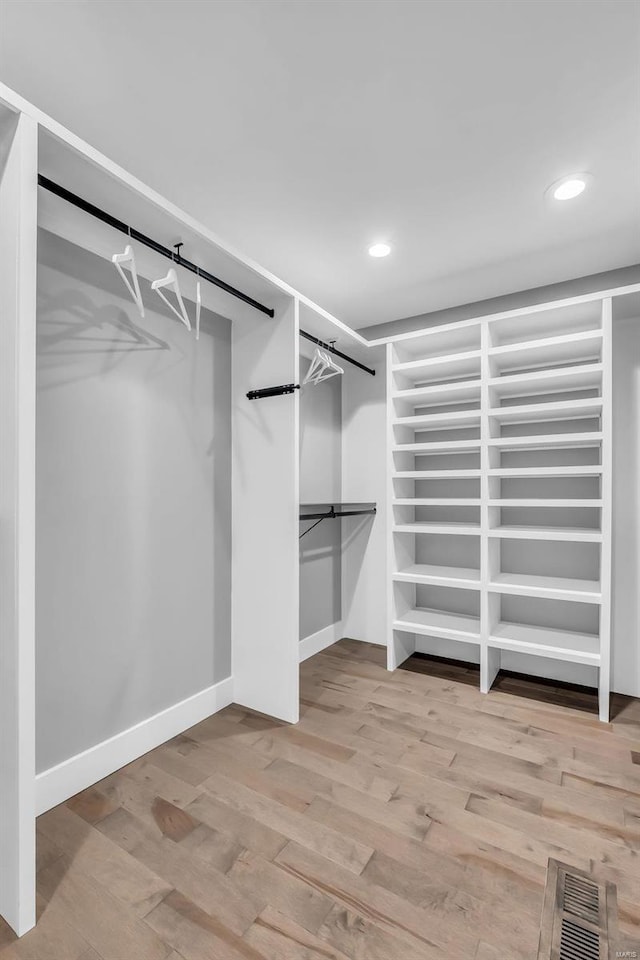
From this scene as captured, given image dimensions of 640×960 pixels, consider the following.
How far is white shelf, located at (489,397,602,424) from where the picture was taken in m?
2.46

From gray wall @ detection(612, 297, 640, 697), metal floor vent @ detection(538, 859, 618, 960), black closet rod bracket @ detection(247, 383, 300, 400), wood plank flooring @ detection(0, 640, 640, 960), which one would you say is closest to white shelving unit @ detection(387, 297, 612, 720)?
gray wall @ detection(612, 297, 640, 697)

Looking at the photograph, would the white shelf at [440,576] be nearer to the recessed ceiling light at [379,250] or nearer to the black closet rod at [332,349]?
the black closet rod at [332,349]

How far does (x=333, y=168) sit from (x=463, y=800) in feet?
8.20

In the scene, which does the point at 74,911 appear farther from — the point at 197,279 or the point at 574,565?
the point at 574,565

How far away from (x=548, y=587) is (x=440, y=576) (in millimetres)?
607

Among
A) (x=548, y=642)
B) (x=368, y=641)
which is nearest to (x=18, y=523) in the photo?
(x=548, y=642)

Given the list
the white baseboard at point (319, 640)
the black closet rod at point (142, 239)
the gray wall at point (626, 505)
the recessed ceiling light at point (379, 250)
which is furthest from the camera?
the white baseboard at point (319, 640)

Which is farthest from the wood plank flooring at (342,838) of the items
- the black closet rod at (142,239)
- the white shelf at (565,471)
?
the black closet rod at (142,239)

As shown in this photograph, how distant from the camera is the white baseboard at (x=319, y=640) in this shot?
321 cm

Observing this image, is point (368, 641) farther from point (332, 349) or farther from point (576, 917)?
point (576, 917)

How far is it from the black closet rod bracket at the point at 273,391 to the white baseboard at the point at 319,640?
1722 millimetres

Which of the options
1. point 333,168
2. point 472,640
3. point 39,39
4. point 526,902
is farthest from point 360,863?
point 39,39

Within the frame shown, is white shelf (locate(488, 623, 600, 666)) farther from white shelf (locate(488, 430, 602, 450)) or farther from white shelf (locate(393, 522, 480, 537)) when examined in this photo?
white shelf (locate(488, 430, 602, 450))

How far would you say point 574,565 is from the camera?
286cm
